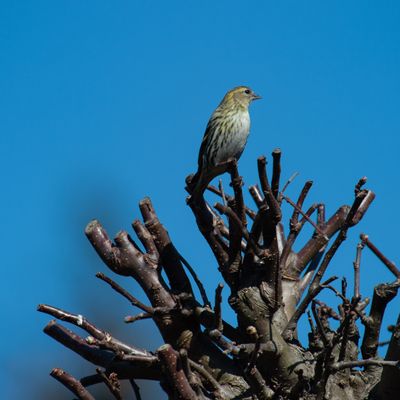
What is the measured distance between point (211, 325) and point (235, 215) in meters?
0.79

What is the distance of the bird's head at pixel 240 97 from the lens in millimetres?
8733

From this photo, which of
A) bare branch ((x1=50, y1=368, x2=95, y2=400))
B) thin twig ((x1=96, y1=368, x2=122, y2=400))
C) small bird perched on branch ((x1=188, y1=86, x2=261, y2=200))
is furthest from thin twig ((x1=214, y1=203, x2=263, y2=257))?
small bird perched on branch ((x1=188, y1=86, x2=261, y2=200))

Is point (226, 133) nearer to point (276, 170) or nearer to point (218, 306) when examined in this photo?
point (276, 170)

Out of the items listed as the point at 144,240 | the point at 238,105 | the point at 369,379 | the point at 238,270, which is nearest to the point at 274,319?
the point at 238,270

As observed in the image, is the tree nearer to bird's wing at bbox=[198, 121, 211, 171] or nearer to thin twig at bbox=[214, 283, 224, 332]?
thin twig at bbox=[214, 283, 224, 332]

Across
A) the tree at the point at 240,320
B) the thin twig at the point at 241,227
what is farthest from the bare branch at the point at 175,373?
the thin twig at the point at 241,227

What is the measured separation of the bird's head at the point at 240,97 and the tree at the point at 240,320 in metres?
2.64

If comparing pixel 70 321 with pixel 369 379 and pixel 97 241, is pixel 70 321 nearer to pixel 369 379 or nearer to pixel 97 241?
pixel 97 241

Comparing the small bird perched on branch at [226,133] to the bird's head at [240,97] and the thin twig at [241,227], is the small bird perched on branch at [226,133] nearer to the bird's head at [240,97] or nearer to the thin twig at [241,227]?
the bird's head at [240,97]

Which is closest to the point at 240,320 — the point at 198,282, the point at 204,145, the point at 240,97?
the point at 198,282

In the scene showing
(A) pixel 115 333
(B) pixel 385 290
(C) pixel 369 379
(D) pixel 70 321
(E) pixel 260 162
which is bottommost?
(C) pixel 369 379

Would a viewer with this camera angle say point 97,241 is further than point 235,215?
Yes

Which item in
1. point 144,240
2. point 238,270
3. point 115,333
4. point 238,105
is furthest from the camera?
point 115,333

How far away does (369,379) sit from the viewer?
517 cm
